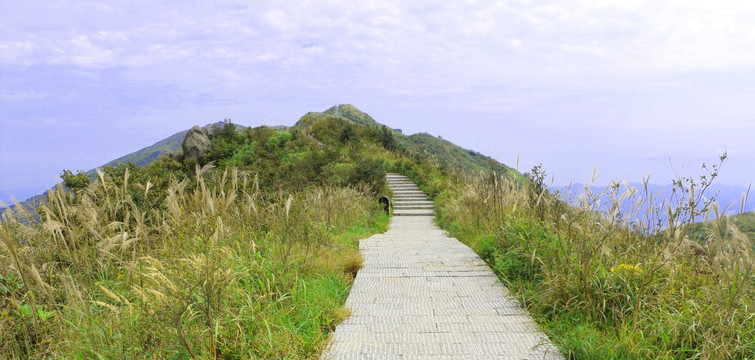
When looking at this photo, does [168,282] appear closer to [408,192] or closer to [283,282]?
[283,282]

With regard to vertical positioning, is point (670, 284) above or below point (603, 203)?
below

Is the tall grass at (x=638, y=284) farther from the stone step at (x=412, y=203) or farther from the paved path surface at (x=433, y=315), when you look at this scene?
the stone step at (x=412, y=203)

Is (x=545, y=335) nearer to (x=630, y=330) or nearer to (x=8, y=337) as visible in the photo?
(x=630, y=330)

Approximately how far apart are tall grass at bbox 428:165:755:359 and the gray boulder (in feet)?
79.5

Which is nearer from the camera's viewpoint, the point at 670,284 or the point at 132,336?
the point at 132,336

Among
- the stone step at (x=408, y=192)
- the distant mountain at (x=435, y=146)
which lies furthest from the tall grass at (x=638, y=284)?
the distant mountain at (x=435, y=146)

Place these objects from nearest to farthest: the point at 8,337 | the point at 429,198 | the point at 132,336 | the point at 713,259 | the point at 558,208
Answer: the point at 132,336, the point at 8,337, the point at 713,259, the point at 558,208, the point at 429,198

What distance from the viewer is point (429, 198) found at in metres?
17.5

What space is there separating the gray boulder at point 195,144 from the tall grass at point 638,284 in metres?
24.2

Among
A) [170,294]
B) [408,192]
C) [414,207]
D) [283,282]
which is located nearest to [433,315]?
[283,282]

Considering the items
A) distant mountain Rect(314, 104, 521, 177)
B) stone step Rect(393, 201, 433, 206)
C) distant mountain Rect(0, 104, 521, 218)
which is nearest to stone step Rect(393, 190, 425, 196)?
stone step Rect(393, 201, 433, 206)

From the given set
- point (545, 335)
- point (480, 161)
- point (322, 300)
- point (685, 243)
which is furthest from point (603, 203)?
point (480, 161)

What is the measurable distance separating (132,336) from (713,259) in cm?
437

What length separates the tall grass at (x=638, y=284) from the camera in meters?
2.66
